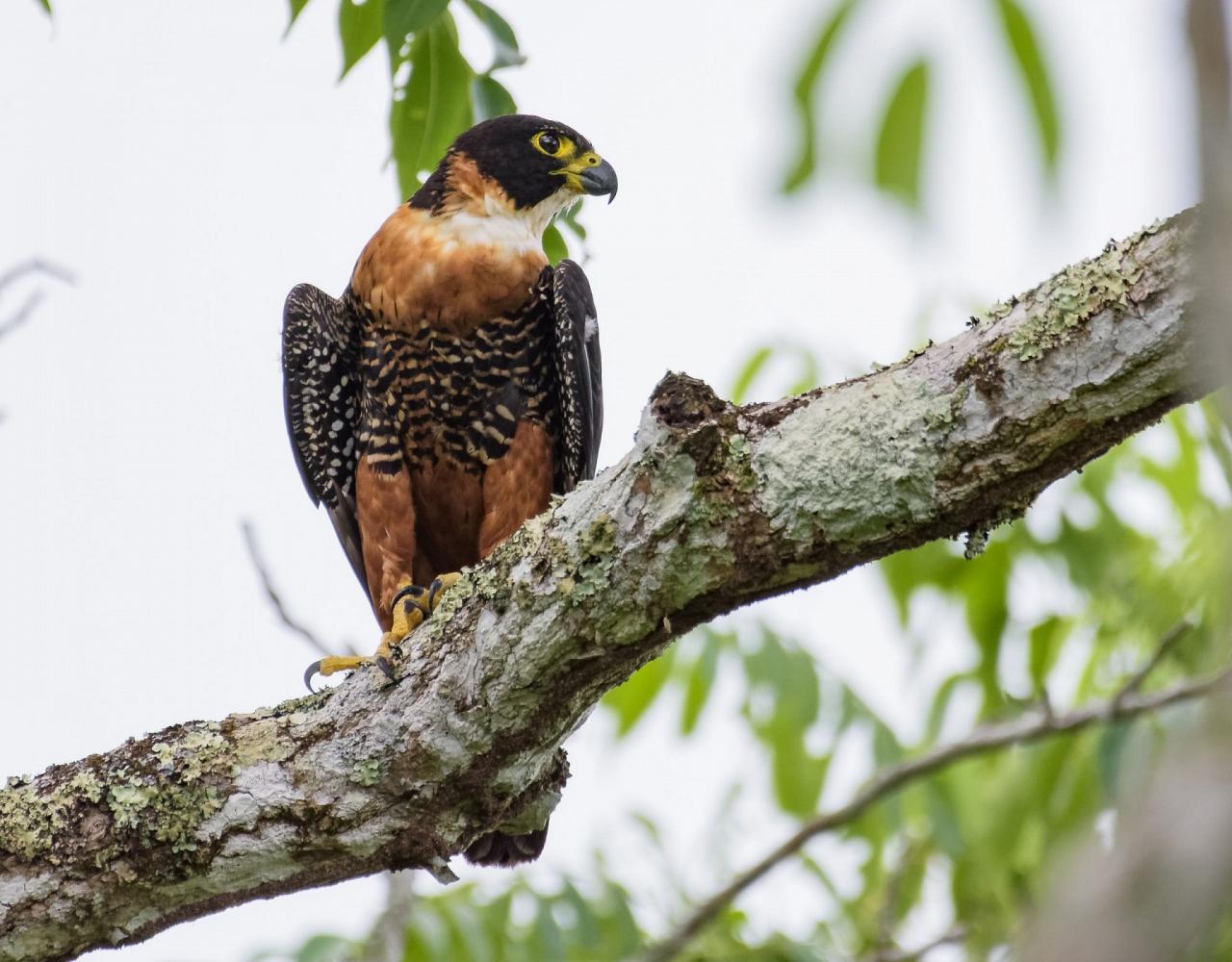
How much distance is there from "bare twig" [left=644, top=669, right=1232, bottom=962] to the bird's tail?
1124mm

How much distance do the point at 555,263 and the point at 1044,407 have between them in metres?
2.73

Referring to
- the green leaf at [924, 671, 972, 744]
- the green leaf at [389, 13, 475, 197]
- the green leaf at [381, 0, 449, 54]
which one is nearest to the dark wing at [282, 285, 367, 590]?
the green leaf at [389, 13, 475, 197]

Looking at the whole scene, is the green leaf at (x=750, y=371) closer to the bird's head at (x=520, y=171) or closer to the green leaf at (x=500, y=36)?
the bird's head at (x=520, y=171)

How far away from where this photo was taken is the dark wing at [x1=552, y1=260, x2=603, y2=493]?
4.68 metres

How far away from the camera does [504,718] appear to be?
9.93 ft

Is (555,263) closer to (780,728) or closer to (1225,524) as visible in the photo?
(780,728)

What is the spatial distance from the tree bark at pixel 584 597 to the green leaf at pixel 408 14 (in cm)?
90

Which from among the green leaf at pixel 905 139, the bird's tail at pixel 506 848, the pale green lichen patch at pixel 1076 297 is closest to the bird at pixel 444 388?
the bird's tail at pixel 506 848

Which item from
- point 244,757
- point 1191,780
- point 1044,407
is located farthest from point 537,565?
point 1191,780

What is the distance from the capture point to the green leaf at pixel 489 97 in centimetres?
358

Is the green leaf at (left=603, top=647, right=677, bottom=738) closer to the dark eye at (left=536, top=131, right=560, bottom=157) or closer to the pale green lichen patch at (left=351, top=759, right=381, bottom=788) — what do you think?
the dark eye at (left=536, top=131, right=560, bottom=157)

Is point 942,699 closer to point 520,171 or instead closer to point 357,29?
point 520,171

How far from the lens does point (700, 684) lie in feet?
17.6

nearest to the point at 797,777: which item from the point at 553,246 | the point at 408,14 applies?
the point at 553,246
